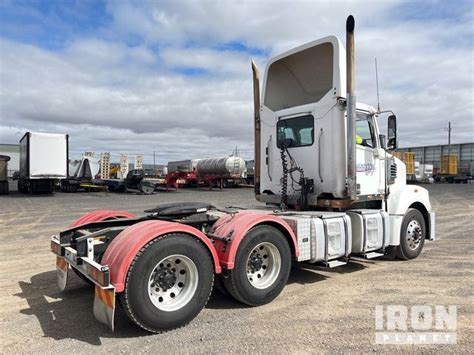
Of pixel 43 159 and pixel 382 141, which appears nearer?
pixel 382 141

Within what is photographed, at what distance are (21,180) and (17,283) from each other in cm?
2542

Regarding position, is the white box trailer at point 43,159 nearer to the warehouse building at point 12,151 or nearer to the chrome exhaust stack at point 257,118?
the chrome exhaust stack at point 257,118

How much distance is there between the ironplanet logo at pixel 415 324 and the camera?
4.05 m

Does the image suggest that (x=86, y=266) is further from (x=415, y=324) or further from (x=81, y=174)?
(x=81, y=174)

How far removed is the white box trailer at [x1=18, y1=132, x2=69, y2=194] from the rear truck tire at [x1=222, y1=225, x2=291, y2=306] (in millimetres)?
23422

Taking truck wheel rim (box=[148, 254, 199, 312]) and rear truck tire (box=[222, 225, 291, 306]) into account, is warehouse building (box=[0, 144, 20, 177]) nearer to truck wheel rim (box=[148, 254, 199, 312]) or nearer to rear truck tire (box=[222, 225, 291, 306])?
rear truck tire (box=[222, 225, 291, 306])

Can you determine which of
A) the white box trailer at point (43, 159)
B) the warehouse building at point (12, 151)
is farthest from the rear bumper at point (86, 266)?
the warehouse building at point (12, 151)

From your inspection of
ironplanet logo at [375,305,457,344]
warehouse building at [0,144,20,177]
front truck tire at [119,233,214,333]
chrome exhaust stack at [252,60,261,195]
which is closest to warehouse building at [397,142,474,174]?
chrome exhaust stack at [252,60,261,195]

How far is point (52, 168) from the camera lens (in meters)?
25.3

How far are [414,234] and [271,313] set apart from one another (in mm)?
4219

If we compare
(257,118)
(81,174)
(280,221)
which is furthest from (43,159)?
(280,221)

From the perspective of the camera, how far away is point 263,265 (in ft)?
17.1

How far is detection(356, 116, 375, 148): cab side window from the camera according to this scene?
22.7 ft

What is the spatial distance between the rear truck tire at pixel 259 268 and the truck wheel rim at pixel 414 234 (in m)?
3.40
